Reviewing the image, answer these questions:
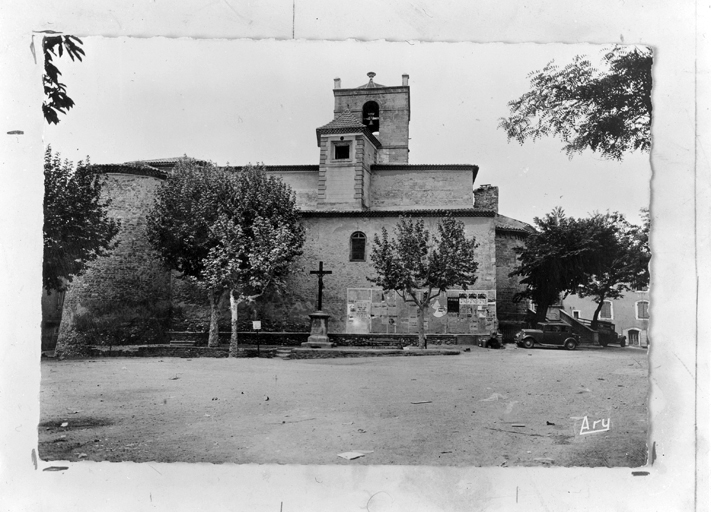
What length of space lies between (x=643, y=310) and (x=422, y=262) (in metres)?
12.1

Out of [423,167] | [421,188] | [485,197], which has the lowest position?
[485,197]

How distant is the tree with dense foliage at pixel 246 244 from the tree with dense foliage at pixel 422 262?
348 centimetres

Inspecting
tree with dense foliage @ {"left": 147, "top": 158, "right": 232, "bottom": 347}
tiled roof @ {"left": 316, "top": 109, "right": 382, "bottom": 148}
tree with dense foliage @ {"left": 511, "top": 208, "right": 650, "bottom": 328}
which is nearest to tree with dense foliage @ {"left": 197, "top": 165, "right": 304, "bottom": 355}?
tree with dense foliage @ {"left": 147, "top": 158, "right": 232, "bottom": 347}

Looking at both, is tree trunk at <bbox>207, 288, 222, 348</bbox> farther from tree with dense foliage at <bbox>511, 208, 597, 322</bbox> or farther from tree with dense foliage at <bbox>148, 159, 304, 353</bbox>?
tree with dense foliage at <bbox>511, 208, 597, 322</bbox>

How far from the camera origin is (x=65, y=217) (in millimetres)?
6926

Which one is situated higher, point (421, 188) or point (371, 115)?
A: point (371, 115)

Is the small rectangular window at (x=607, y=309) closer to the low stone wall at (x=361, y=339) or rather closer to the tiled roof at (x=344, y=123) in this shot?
the low stone wall at (x=361, y=339)

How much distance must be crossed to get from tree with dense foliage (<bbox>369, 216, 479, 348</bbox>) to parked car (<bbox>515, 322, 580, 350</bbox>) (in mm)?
2490

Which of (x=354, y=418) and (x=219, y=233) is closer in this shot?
(x=354, y=418)

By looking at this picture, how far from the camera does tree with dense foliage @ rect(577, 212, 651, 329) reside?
17.9ft

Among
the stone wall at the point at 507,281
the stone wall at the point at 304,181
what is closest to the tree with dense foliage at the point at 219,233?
the stone wall at the point at 507,281

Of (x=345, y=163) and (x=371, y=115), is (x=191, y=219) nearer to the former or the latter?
(x=345, y=163)

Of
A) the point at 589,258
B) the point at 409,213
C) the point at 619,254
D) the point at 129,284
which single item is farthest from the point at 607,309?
the point at 129,284

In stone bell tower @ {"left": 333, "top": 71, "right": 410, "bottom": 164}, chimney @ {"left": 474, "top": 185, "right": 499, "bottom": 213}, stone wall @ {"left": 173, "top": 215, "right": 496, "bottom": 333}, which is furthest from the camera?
stone bell tower @ {"left": 333, "top": 71, "right": 410, "bottom": 164}
